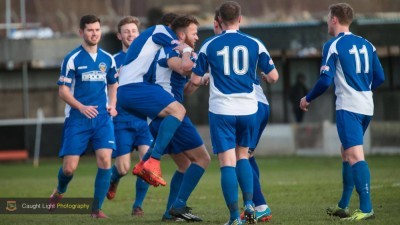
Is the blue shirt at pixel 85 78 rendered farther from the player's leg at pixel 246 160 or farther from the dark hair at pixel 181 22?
the player's leg at pixel 246 160

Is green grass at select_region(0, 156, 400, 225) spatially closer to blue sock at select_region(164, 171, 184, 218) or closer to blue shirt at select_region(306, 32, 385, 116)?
blue sock at select_region(164, 171, 184, 218)

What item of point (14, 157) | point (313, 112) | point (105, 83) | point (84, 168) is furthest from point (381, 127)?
point (105, 83)

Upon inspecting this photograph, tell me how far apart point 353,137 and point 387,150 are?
45.7 ft

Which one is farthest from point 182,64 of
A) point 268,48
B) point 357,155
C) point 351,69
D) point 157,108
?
point 268,48

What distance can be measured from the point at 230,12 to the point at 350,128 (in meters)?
1.77

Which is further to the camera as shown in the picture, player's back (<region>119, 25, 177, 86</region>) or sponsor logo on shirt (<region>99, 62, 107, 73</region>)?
sponsor logo on shirt (<region>99, 62, 107, 73</region>)

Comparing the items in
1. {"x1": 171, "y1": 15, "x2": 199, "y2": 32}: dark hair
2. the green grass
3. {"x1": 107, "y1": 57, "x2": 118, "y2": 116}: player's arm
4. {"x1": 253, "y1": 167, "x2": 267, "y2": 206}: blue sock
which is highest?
{"x1": 171, "y1": 15, "x2": 199, "y2": 32}: dark hair

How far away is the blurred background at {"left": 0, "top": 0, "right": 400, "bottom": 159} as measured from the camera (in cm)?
2394

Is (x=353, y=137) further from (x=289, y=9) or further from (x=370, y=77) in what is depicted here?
(x=289, y=9)

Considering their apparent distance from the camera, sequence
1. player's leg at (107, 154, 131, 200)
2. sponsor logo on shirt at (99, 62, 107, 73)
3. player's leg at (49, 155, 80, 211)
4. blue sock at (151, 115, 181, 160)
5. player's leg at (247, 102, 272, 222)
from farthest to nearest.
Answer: player's leg at (107, 154, 131, 200) → sponsor logo on shirt at (99, 62, 107, 73) → player's leg at (49, 155, 80, 211) → player's leg at (247, 102, 272, 222) → blue sock at (151, 115, 181, 160)

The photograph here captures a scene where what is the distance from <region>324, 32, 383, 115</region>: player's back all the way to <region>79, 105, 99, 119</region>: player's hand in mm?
3108

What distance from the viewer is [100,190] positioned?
1180 cm

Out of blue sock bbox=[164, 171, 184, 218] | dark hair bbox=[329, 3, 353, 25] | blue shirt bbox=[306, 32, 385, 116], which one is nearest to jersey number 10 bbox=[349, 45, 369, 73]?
blue shirt bbox=[306, 32, 385, 116]

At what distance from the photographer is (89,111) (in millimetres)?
11586
